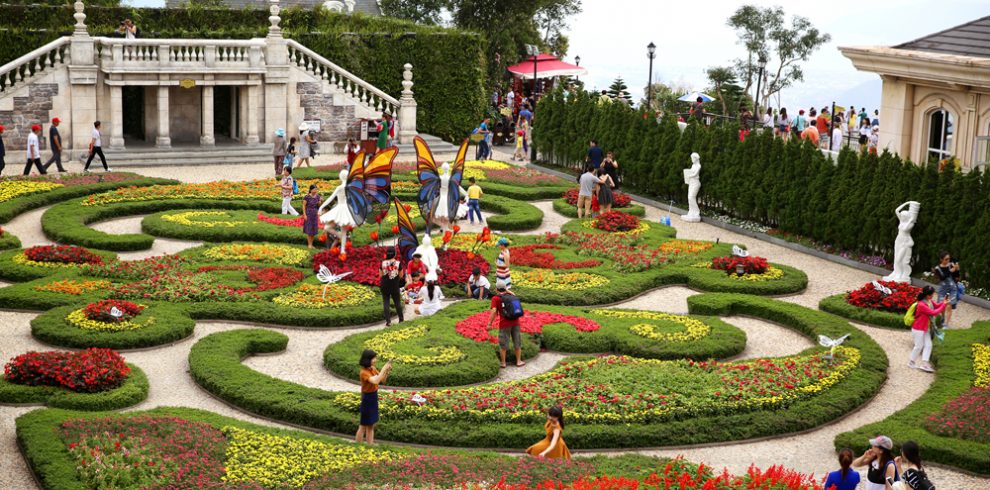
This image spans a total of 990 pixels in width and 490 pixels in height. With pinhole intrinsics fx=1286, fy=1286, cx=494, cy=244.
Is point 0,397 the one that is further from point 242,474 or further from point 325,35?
point 325,35

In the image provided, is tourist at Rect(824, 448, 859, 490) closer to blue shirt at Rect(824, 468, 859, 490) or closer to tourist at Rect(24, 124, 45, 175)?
blue shirt at Rect(824, 468, 859, 490)

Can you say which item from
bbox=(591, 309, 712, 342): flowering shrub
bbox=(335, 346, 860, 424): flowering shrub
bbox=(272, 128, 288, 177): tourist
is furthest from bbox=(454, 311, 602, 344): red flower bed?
bbox=(272, 128, 288, 177): tourist

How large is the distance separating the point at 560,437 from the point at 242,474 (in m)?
4.49

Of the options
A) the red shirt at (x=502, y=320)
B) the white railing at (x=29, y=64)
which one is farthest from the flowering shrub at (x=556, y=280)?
the white railing at (x=29, y=64)

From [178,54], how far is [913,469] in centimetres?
3478

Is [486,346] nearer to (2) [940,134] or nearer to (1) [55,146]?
(2) [940,134]

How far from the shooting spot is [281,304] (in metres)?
26.8

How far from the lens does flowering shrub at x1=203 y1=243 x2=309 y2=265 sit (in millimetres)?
A: 30531

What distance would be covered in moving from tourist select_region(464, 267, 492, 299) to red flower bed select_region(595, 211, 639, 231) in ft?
26.1

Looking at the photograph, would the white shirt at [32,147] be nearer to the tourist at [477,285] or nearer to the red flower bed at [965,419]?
the tourist at [477,285]

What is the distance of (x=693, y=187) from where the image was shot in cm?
3822

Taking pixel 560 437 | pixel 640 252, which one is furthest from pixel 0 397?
pixel 640 252

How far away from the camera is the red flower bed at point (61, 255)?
29438 millimetres

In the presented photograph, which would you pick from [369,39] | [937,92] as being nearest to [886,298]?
[937,92]
